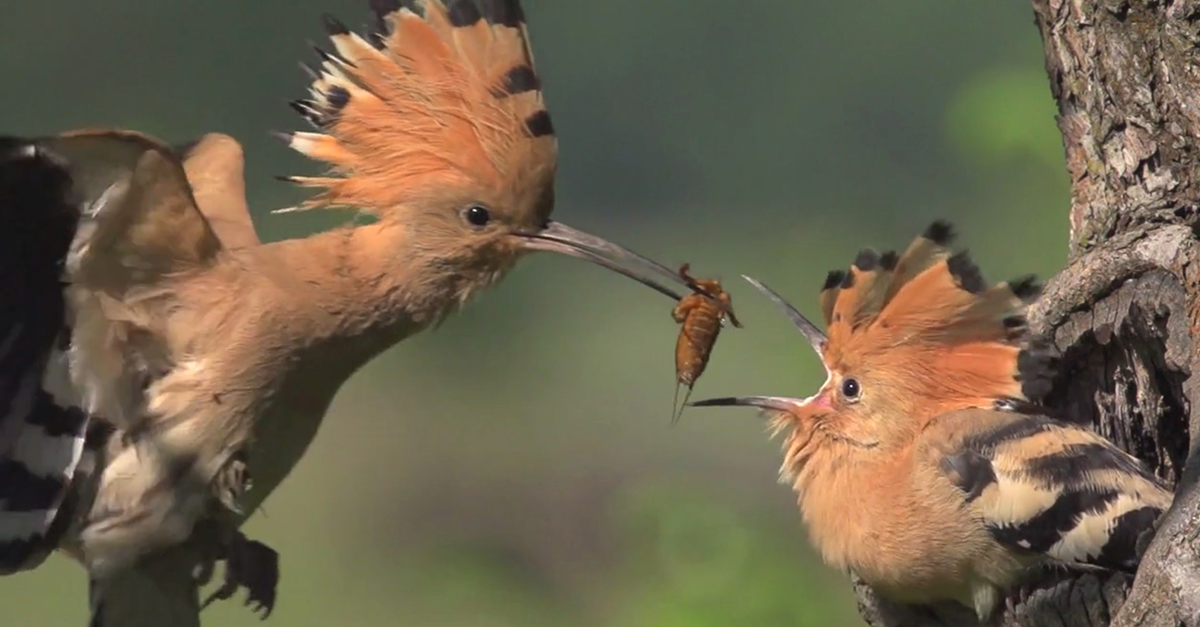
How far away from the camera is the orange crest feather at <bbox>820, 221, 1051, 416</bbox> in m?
2.75

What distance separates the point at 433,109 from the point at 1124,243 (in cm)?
93

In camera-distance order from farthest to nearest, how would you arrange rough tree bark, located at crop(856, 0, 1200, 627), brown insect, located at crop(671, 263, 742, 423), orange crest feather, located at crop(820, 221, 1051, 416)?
brown insect, located at crop(671, 263, 742, 423) < orange crest feather, located at crop(820, 221, 1051, 416) < rough tree bark, located at crop(856, 0, 1200, 627)

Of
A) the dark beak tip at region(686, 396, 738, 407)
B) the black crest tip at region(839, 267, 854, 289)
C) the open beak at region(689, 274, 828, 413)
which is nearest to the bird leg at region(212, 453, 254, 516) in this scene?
the dark beak tip at region(686, 396, 738, 407)

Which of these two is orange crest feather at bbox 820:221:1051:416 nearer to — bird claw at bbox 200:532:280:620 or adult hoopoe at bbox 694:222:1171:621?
adult hoopoe at bbox 694:222:1171:621

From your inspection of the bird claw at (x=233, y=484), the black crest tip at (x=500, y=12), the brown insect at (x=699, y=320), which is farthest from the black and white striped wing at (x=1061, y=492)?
the bird claw at (x=233, y=484)

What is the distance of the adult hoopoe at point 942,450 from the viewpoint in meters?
2.58

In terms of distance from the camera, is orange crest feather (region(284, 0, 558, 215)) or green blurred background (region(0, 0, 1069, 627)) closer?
orange crest feather (region(284, 0, 558, 215))

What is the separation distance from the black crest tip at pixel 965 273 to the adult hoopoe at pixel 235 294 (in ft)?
1.58

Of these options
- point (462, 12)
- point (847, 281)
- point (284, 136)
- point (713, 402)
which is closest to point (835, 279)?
point (847, 281)

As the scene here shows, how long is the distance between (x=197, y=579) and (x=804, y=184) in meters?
3.58

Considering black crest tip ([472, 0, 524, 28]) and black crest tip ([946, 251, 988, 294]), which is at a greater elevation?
black crest tip ([472, 0, 524, 28])

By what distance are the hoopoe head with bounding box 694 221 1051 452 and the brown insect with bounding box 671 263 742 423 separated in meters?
0.07

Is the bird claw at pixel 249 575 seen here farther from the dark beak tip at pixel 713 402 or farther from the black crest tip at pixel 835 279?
the black crest tip at pixel 835 279

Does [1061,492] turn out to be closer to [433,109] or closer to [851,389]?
[851,389]
